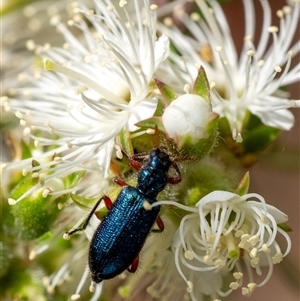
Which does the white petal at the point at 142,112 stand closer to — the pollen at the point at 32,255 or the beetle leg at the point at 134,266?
the beetle leg at the point at 134,266

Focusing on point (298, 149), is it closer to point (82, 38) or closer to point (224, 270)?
point (224, 270)

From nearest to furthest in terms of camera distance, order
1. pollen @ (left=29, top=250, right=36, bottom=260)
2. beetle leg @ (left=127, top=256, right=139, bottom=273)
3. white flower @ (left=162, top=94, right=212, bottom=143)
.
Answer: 1. white flower @ (left=162, top=94, right=212, bottom=143)
2. beetle leg @ (left=127, top=256, right=139, bottom=273)
3. pollen @ (left=29, top=250, right=36, bottom=260)

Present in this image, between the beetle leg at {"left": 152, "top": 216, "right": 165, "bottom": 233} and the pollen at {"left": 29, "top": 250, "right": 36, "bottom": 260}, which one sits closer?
the beetle leg at {"left": 152, "top": 216, "right": 165, "bottom": 233}

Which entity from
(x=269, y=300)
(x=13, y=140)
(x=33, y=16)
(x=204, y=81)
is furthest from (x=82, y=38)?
(x=269, y=300)

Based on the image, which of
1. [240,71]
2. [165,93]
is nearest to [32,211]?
[165,93]

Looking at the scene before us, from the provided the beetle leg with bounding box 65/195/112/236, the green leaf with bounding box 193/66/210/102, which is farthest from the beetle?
the green leaf with bounding box 193/66/210/102

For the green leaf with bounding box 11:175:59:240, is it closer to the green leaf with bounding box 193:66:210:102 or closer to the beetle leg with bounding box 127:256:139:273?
the beetle leg with bounding box 127:256:139:273

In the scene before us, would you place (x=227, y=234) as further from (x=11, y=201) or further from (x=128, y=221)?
(x=11, y=201)
